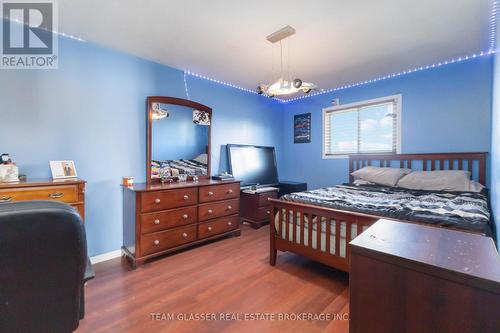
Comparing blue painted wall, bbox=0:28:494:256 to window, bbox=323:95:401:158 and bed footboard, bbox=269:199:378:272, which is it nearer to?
window, bbox=323:95:401:158

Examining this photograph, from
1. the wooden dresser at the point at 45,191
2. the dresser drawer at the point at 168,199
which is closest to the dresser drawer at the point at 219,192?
the dresser drawer at the point at 168,199

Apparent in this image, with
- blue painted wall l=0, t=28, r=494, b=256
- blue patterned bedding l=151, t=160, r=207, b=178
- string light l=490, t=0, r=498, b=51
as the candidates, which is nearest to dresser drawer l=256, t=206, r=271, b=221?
blue painted wall l=0, t=28, r=494, b=256

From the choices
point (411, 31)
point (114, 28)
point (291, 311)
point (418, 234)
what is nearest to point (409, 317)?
point (418, 234)

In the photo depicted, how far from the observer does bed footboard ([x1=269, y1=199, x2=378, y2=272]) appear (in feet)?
6.18

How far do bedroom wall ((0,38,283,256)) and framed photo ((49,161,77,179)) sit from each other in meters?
0.11

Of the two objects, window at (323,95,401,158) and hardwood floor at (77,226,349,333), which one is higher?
window at (323,95,401,158)

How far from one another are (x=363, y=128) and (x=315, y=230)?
93.6 inches

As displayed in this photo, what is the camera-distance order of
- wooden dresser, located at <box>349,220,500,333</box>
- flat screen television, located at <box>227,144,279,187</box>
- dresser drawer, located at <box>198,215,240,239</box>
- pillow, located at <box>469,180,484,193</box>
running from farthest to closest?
flat screen television, located at <box>227,144,279,187</box> < dresser drawer, located at <box>198,215,240,239</box> < pillow, located at <box>469,180,484,193</box> < wooden dresser, located at <box>349,220,500,333</box>

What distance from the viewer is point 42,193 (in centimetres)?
184

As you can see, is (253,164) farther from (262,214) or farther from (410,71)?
(410,71)

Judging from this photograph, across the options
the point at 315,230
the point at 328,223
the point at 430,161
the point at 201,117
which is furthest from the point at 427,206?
the point at 201,117

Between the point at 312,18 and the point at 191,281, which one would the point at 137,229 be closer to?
the point at 191,281

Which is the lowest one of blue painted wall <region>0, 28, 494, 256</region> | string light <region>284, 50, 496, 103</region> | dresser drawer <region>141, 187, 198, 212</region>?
dresser drawer <region>141, 187, 198, 212</region>

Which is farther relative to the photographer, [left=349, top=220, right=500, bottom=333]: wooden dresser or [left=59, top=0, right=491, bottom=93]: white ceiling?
[left=59, top=0, right=491, bottom=93]: white ceiling
